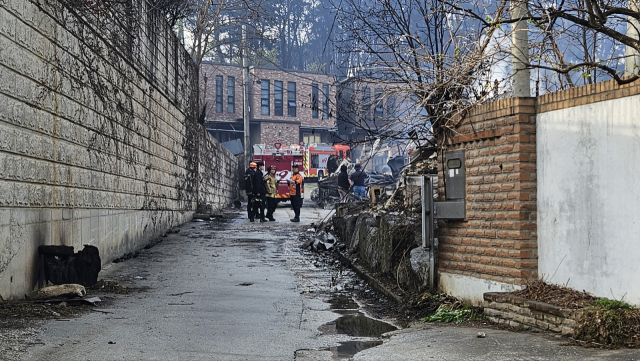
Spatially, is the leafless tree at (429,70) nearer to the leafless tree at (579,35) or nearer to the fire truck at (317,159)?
the leafless tree at (579,35)

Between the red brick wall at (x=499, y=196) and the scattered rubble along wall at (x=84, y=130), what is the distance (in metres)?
5.08

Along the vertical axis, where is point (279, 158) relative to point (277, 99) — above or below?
below

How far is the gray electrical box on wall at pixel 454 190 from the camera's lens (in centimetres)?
875

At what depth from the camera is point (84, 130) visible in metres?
11.1

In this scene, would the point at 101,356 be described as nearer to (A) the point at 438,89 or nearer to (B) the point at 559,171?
(B) the point at 559,171

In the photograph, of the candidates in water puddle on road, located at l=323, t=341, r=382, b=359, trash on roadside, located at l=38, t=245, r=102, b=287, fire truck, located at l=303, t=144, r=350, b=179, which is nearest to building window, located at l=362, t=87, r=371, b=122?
water puddle on road, located at l=323, t=341, r=382, b=359

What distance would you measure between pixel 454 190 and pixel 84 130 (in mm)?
5685

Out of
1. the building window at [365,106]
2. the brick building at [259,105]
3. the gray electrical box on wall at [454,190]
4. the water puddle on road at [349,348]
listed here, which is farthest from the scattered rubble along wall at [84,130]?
the brick building at [259,105]

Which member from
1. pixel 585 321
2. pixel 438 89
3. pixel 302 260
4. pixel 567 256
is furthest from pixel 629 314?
→ pixel 302 260

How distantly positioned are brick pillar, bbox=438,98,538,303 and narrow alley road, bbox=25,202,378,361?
5.63 ft

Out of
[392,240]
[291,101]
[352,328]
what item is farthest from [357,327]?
[291,101]

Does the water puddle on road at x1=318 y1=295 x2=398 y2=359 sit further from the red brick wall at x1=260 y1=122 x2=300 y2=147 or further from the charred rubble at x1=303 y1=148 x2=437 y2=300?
the red brick wall at x1=260 y1=122 x2=300 y2=147

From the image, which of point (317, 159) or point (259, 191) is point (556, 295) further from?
point (317, 159)

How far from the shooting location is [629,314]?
596 centimetres
